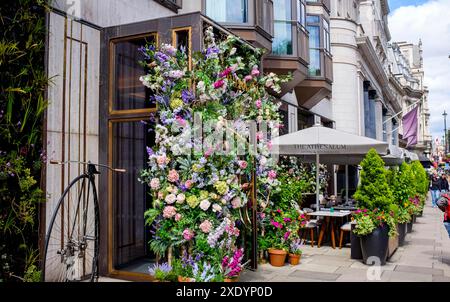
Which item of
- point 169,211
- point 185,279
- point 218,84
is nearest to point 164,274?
point 185,279

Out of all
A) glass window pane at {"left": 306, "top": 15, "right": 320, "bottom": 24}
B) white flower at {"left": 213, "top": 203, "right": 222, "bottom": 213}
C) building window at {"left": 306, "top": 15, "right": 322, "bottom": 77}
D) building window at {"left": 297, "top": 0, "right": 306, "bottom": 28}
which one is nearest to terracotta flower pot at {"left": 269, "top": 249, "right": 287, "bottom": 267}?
white flower at {"left": 213, "top": 203, "right": 222, "bottom": 213}

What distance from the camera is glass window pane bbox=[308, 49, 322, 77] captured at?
17703 mm

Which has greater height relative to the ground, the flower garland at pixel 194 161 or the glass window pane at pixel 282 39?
the glass window pane at pixel 282 39

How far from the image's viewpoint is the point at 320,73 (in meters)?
17.8

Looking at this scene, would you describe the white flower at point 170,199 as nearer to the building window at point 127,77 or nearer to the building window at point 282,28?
the building window at point 127,77

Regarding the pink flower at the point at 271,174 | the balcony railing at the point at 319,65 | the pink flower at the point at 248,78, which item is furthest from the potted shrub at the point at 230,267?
the balcony railing at the point at 319,65

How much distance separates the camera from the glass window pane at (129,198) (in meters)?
7.10

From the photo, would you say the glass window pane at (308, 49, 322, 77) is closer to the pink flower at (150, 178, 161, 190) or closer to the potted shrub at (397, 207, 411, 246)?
the potted shrub at (397, 207, 411, 246)

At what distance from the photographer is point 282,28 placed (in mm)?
13938

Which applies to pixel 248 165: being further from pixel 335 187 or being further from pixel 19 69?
pixel 335 187

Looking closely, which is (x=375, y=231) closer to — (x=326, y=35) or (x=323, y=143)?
(x=323, y=143)

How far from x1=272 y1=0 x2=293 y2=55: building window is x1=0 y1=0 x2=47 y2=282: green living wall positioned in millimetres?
9033

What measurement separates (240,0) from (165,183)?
6.66 m

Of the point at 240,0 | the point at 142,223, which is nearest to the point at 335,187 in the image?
the point at 240,0
